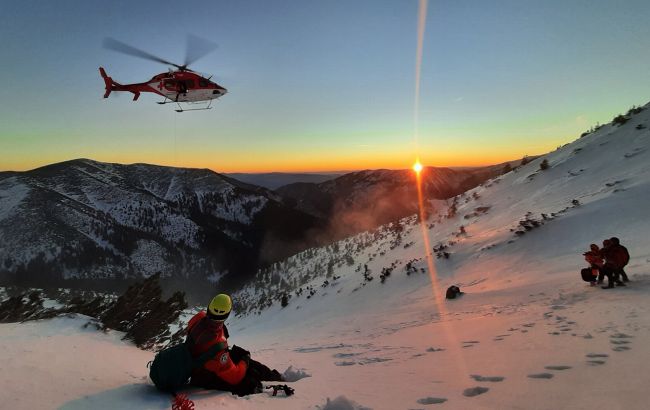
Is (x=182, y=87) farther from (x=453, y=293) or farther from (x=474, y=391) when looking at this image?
(x=474, y=391)

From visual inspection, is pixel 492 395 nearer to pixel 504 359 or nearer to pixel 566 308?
pixel 504 359

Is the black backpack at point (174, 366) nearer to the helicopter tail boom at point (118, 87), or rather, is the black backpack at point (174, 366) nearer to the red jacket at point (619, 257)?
the red jacket at point (619, 257)

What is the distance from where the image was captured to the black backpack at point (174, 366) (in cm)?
407

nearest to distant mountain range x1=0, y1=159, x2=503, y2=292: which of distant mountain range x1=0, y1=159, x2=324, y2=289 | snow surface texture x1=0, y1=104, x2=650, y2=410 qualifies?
distant mountain range x1=0, y1=159, x2=324, y2=289

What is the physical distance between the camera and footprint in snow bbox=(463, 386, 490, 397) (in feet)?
11.9

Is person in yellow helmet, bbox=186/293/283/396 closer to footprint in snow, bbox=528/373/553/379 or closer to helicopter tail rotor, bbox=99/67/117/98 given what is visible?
footprint in snow, bbox=528/373/553/379

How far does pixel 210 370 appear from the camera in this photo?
429 cm

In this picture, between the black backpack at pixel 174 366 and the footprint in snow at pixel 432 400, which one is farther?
the black backpack at pixel 174 366

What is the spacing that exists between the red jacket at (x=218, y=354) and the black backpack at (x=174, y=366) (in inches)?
2.5

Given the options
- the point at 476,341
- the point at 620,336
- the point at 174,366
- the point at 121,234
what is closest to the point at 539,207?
the point at 476,341

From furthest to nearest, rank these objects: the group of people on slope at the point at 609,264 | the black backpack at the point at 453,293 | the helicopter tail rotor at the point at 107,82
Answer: the helicopter tail rotor at the point at 107,82
the black backpack at the point at 453,293
the group of people on slope at the point at 609,264

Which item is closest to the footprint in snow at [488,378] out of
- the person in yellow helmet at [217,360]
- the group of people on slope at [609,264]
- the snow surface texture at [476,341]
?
the snow surface texture at [476,341]

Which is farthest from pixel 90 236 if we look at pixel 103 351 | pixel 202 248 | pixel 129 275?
pixel 103 351

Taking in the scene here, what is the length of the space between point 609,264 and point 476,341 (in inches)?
152
